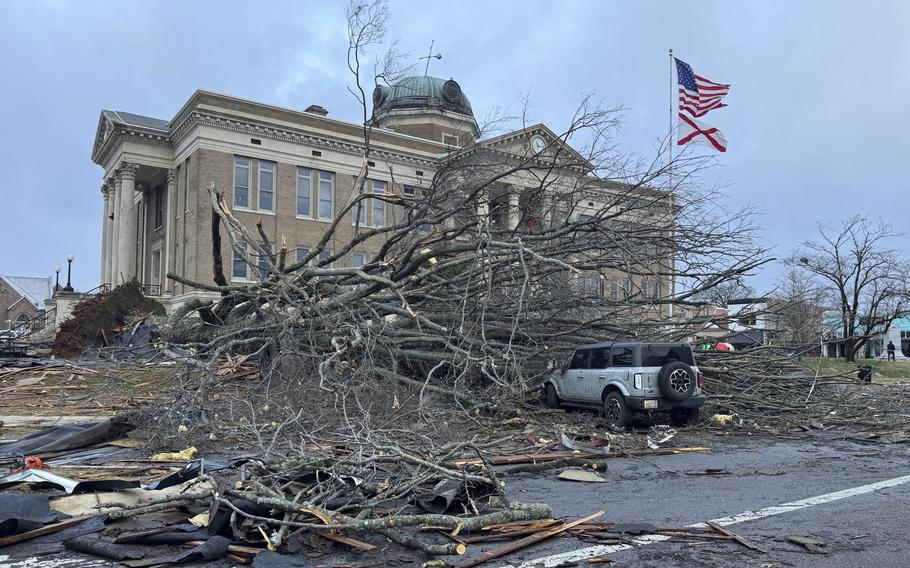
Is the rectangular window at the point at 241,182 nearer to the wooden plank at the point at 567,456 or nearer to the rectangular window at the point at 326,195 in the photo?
the rectangular window at the point at 326,195

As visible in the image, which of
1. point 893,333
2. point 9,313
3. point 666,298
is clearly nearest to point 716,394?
point 666,298

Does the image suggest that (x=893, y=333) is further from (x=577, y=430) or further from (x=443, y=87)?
(x=577, y=430)

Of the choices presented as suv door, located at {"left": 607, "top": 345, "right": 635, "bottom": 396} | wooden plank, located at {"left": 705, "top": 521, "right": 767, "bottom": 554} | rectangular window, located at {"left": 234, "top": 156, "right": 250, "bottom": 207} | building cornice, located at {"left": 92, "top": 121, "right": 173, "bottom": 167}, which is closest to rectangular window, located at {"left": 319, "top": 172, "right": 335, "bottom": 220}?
rectangular window, located at {"left": 234, "top": 156, "right": 250, "bottom": 207}

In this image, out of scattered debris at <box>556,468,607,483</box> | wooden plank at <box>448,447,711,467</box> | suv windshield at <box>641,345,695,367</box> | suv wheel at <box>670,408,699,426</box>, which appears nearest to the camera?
scattered debris at <box>556,468,607,483</box>

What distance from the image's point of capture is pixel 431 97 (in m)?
50.3

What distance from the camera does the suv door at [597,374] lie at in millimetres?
12023

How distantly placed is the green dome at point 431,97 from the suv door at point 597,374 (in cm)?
3923

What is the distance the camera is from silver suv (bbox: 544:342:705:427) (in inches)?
442

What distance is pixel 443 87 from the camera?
5428cm

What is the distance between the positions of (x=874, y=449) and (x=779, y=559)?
6999 mm

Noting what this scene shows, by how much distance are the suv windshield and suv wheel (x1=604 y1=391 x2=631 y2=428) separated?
71cm

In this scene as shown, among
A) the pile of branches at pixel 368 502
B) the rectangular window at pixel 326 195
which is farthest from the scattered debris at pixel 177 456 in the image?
the rectangular window at pixel 326 195

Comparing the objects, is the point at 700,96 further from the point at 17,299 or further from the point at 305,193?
the point at 17,299

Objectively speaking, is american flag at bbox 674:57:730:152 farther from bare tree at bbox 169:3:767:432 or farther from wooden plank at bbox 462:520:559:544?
wooden plank at bbox 462:520:559:544
